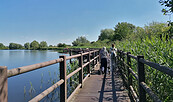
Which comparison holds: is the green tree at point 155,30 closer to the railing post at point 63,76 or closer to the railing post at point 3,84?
the railing post at point 63,76

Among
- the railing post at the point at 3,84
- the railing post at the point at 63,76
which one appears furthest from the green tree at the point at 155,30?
the railing post at the point at 3,84

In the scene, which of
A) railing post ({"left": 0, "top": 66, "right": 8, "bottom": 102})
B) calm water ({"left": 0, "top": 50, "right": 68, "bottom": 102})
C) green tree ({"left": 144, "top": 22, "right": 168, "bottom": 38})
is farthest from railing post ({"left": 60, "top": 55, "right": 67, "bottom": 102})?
green tree ({"left": 144, "top": 22, "right": 168, "bottom": 38})

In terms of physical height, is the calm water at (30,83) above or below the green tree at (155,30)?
below

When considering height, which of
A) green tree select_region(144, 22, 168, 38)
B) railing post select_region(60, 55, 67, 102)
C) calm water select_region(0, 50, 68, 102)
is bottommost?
calm water select_region(0, 50, 68, 102)

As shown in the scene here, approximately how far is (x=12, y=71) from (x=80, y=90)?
3.10m

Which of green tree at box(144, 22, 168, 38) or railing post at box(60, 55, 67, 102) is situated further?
green tree at box(144, 22, 168, 38)

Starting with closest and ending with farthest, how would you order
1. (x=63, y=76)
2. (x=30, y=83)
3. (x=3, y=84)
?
(x=3, y=84) < (x=63, y=76) < (x=30, y=83)

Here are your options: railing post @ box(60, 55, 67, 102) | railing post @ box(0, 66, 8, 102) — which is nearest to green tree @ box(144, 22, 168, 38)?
railing post @ box(60, 55, 67, 102)

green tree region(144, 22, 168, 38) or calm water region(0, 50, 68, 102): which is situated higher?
green tree region(144, 22, 168, 38)

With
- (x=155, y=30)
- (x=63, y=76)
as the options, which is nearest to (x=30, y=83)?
(x=63, y=76)

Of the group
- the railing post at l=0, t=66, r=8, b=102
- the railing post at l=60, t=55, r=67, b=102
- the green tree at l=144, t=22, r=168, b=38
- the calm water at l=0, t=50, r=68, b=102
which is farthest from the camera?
the green tree at l=144, t=22, r=168, b=38

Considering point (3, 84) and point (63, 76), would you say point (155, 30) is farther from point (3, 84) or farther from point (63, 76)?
point (3, 84)

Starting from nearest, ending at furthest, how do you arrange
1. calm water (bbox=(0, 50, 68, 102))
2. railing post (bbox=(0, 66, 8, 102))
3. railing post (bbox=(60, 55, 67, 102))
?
railing post (bbox=(0, 66, 8, 102)) → railing post (bbox=(60, 55, 67, 102)) → calm water (bbox=(0, 50, 68, 102))

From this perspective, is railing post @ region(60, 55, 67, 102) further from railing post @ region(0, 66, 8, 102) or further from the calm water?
the calm water
